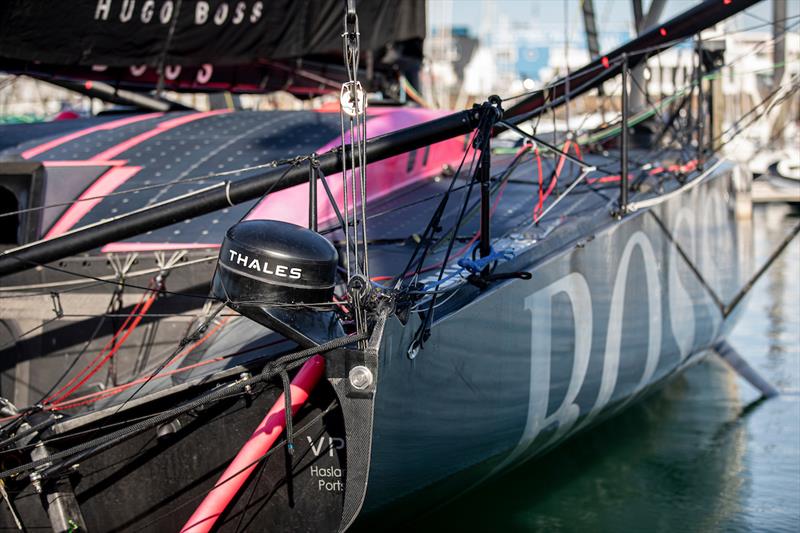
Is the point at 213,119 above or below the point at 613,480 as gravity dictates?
above

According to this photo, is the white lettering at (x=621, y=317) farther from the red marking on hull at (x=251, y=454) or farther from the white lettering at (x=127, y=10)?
the white lettering at (x=127, y=10)

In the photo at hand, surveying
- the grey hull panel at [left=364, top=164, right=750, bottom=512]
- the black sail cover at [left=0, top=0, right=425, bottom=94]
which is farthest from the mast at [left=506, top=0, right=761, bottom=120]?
the black sail cover at [left=0, top=0, right=425, bottom=94]

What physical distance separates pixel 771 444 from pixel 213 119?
12.5ft

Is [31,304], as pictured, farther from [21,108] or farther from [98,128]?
[21,108]

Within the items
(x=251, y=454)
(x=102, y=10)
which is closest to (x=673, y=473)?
(x=251, y=454)

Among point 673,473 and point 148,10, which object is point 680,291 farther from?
point 148,10

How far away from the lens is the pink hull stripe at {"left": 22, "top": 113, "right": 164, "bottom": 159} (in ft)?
19.6

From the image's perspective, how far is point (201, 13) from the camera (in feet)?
23.5

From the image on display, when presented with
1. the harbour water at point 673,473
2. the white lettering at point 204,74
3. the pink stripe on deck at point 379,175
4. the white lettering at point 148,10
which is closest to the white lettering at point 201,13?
the white lettering at point 148,10

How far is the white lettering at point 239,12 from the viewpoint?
730cm

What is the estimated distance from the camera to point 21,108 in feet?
108

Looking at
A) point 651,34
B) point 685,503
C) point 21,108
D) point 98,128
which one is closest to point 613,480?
point 685,503

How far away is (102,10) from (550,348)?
3.78m

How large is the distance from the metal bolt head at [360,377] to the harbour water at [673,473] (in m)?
1.76
